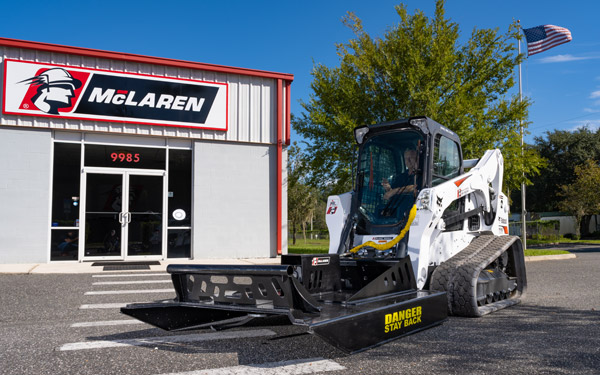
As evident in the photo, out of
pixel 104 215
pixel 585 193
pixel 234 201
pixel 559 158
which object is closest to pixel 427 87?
pixel 234 201

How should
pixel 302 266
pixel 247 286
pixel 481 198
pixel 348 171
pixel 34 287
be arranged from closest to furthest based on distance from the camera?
pixel 247 286
pixel 302 266
pixel 481 198
pixel 34 287
pixel 348 171

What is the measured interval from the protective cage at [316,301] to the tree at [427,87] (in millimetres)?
9779

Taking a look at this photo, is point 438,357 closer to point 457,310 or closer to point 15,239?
→ point 457,310

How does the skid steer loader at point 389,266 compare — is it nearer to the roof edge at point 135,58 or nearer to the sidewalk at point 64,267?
the sidewalk at point 64,267

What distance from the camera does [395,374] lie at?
147 inches

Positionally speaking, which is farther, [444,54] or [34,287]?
[444,54]

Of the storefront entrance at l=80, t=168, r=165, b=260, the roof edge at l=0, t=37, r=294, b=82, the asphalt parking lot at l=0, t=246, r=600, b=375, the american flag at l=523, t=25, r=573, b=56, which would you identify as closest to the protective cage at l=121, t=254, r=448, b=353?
the asphalt parking lot at l=0, t=246, r=600, b=375

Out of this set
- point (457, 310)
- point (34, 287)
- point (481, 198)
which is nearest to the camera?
point (457, 310)

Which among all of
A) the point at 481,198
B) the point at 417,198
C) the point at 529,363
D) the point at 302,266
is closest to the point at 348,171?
the point at 481,198

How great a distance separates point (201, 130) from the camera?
1484cm

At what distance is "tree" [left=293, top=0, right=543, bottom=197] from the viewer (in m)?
14.3

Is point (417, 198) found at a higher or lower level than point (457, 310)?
higher

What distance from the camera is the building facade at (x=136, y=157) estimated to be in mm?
13055

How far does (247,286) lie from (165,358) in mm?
932
